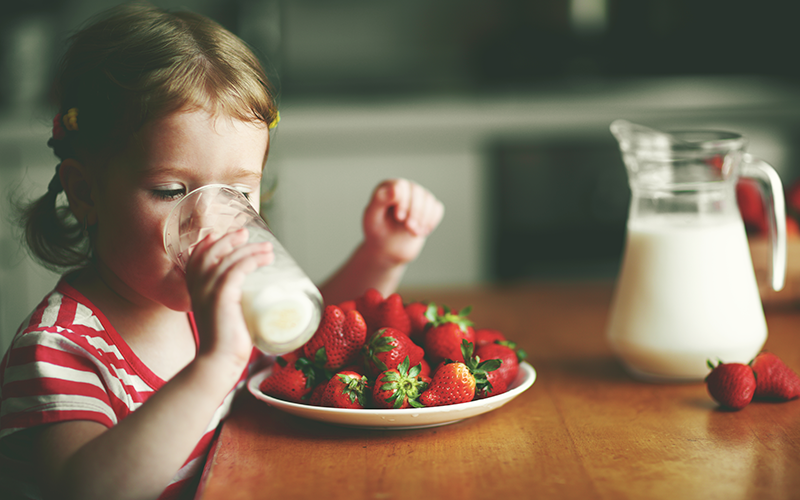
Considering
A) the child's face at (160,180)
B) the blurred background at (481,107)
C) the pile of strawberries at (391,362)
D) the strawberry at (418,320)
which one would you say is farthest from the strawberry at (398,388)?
the blurred background at (481,107)

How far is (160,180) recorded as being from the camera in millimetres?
740

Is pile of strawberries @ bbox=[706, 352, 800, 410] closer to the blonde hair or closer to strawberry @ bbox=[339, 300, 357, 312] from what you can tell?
strawberry @ bbox=[339, 300, 357, 312]

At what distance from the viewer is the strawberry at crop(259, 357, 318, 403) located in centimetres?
71

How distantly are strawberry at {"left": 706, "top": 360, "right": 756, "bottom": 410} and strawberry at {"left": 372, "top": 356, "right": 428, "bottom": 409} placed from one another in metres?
0.32

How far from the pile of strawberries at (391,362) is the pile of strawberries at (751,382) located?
212mm

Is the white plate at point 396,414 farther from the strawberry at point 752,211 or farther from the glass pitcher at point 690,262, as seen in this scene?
the strawberry at point 752,211

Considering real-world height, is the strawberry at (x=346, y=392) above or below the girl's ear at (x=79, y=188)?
below

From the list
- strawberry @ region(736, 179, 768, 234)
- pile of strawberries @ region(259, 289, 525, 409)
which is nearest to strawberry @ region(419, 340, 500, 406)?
pile of strawberries @ region(259, 289, 525, 409)

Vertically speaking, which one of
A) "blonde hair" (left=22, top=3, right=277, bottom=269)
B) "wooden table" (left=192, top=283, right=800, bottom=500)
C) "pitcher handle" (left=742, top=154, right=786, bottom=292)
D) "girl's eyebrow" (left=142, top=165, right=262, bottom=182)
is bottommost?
"wooden table" (left=192, top=283, right=800, bottom=500)

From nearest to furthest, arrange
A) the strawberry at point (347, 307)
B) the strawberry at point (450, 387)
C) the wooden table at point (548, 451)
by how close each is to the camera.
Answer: the wooden table at point (548, 451)
the strawberry at point (450, 387)
the strawberry at point (347, 307)

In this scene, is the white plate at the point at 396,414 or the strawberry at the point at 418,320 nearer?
the white plate at the point at 396,414

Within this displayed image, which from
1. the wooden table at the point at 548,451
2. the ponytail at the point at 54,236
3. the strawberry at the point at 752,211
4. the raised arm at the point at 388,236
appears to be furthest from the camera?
the strawberry at the point at 752,211

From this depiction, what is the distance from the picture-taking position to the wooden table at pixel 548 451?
56 cm

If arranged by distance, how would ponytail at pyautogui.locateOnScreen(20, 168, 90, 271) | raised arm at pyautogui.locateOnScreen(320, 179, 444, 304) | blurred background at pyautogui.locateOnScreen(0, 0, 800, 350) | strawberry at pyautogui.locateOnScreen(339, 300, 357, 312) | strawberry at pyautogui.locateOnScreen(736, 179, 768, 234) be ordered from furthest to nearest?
blurred background at pyautogui.locateOnScreen(0, 0, 800, 350) < strawberry at pyautogui.locateOnScreen(736, 179, 768, 234) < raised arm at pyautogui.locateOnScreen(320, 179, 444, 304) < ponytail at pyautogui.locateOnScreen(20, 168, 90, 271) < strawberry at pyautogui.locateOnScreen(339, 300, 357, 312)
